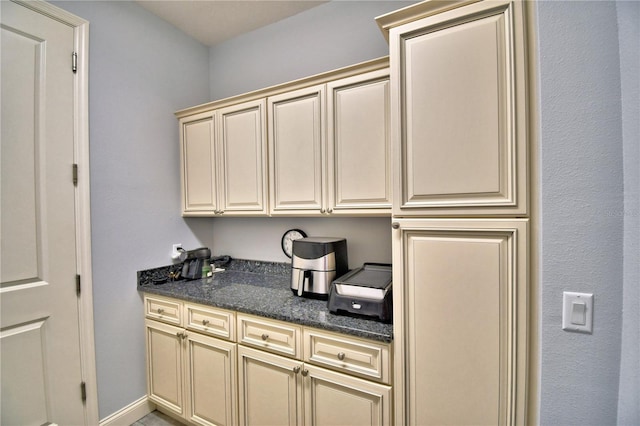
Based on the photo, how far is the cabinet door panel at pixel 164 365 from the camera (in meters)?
1.87

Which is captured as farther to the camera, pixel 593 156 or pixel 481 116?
pixel 481 116

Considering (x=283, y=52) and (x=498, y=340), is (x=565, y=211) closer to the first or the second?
(x=498, y=340)

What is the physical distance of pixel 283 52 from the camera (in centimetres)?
224

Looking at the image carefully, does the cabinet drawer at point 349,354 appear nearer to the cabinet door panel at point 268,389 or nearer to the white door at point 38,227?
the cabinet door panel at point 268,389

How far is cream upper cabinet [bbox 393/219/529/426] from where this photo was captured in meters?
1.02

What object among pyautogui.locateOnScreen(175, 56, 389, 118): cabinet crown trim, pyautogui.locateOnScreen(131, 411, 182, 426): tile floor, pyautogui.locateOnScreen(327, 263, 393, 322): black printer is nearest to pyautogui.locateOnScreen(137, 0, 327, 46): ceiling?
pyautogui.locateOnScreen(175, 56, 389, 118): cabinet crown trim

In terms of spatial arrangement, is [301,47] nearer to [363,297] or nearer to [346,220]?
[346,220]

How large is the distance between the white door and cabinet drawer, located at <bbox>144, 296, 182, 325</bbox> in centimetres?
41

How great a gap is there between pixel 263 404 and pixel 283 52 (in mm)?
2444

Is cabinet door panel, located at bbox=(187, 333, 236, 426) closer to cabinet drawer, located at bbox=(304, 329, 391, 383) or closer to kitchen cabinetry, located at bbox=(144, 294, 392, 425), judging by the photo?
kitchen cabinetry, located at bbox=(144, 294, 392, 425)

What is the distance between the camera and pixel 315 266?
1641 mm

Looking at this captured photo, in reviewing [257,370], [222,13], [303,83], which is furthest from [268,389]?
[222,13]

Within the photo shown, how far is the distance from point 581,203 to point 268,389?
1610mm

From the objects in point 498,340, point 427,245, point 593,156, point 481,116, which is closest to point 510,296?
point 498,340
